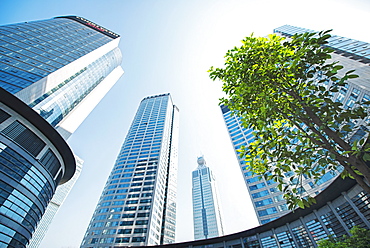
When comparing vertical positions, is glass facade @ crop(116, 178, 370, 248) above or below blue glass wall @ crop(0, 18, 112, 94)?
below

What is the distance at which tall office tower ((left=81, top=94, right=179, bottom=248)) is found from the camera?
173 ft

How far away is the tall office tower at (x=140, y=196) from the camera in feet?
173

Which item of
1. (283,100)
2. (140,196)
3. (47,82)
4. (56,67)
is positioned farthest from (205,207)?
(283,100)

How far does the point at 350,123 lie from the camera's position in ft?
88.1

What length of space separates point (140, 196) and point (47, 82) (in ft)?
159

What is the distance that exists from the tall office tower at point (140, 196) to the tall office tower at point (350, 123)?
3598 cm

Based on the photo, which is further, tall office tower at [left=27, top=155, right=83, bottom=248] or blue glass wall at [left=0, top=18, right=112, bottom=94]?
tall office tower at [left=27, top=155, right=83, bottom=248]

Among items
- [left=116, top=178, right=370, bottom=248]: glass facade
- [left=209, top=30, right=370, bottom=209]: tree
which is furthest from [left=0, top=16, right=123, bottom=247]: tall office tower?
[left=209, top=30, right=370, bottom=209]: tree

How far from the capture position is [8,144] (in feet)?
80.3

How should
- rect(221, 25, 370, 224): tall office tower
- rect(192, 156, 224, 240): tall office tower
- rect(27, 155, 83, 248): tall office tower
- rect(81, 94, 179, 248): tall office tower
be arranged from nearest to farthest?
rect(221, 25, 370, 224): tall office tower → rect(81, 94, 179, 248): tall office tower → rect(192, 156, 224, 240): tall office tower → rect(27, 155, 83, 248): tall office tower

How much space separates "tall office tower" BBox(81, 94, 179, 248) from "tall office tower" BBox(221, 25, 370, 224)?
3598 centimetres

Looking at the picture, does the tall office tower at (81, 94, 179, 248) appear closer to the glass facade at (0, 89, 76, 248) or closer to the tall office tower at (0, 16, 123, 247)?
the tall office tower at (0, 16, 123, 247)

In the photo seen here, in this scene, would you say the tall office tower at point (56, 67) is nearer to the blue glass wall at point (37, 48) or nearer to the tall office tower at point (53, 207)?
the blue glass wall at point (37, 48)

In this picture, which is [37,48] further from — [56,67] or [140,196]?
[140,196]
